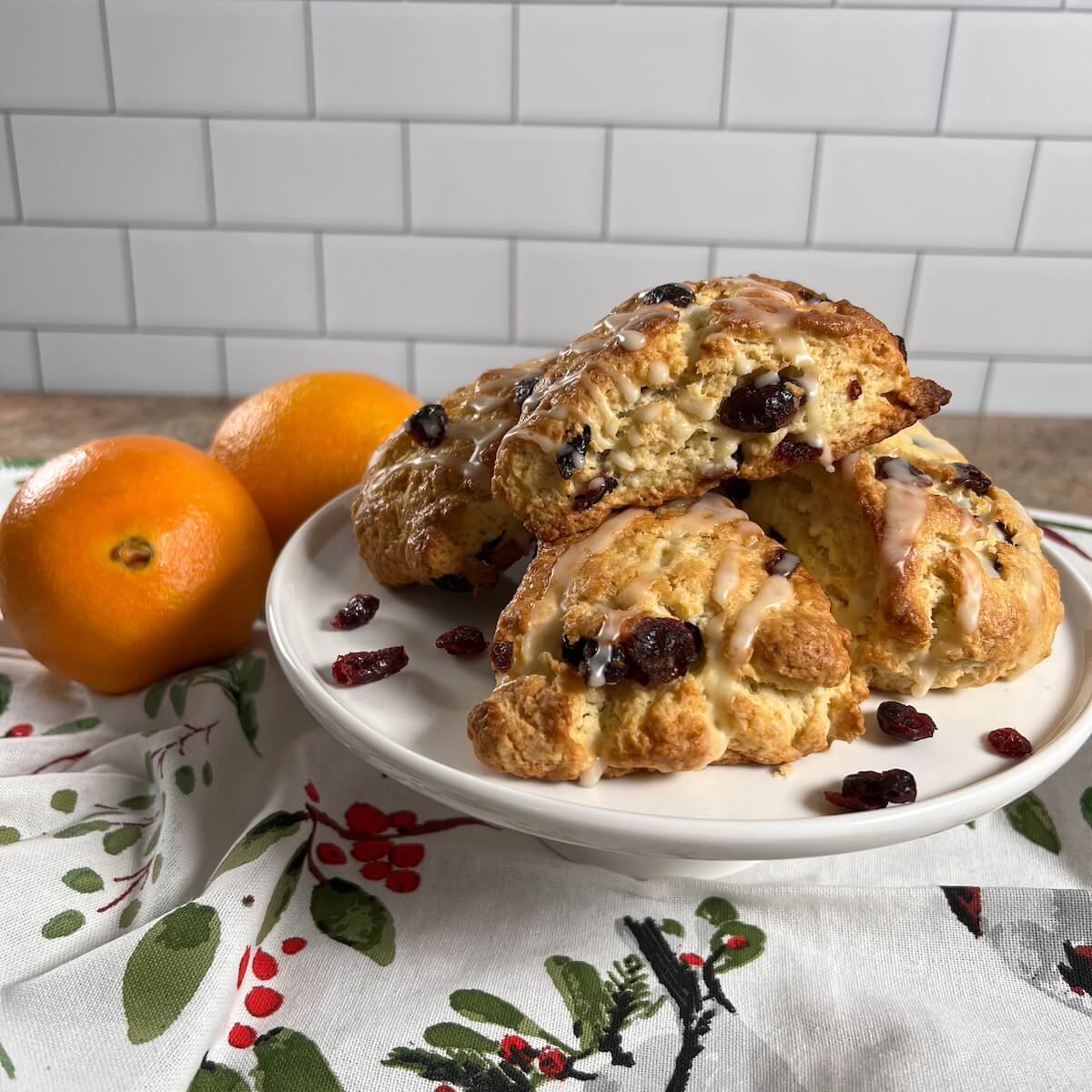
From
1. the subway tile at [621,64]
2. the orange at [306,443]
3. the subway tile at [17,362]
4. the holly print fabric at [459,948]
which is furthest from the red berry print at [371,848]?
the subway tile at [17,362]

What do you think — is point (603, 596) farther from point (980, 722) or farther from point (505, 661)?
point (980, 722)

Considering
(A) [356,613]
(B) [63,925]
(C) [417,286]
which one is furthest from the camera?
(C) [417,286]

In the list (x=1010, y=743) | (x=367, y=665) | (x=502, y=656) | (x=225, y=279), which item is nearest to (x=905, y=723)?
(x=1010, y=743)

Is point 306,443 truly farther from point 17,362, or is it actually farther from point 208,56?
point 17,362

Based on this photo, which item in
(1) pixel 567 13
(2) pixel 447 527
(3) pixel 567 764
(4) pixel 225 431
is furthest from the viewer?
(1) pixel 567 13

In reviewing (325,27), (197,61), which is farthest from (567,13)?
(197,61)
